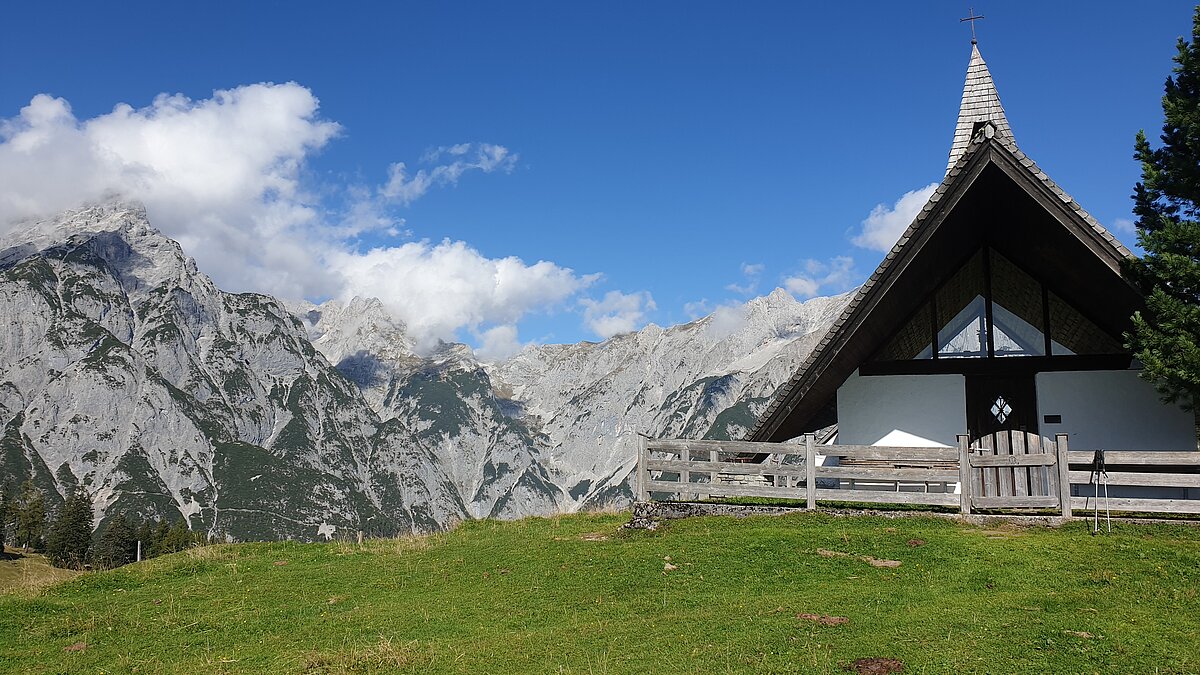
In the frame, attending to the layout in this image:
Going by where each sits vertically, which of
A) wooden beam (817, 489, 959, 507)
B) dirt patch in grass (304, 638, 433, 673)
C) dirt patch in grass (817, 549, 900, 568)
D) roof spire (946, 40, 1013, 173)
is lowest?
dirt patch in grass (304, 638, 433, 673)

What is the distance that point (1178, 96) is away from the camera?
15.1 meters

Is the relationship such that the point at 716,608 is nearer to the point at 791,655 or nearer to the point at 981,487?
the point at 791,655

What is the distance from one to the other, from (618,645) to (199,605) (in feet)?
25.1

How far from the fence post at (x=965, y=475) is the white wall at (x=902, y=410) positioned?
8.47 feet

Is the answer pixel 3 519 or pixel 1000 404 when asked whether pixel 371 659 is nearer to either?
pixel 1000 404

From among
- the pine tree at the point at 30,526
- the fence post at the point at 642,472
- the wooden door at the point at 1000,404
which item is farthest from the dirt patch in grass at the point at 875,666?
the pine tree at the point at 30,526

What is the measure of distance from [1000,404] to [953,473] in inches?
96.0

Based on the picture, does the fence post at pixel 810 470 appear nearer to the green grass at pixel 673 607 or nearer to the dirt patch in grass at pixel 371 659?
the green grass at pixel 673 607

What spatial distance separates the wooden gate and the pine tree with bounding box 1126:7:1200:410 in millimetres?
2208

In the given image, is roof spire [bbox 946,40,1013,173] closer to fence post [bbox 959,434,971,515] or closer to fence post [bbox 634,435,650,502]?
fence post [bbox 959,434,971,515]

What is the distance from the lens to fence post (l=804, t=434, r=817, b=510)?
1681cm

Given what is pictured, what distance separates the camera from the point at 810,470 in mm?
16844

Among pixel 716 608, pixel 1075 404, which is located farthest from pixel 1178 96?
pixel 716 608

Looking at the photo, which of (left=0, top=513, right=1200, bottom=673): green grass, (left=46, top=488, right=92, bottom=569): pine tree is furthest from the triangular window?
(left=46, top=488, right=92, bottom=569): pine tree
